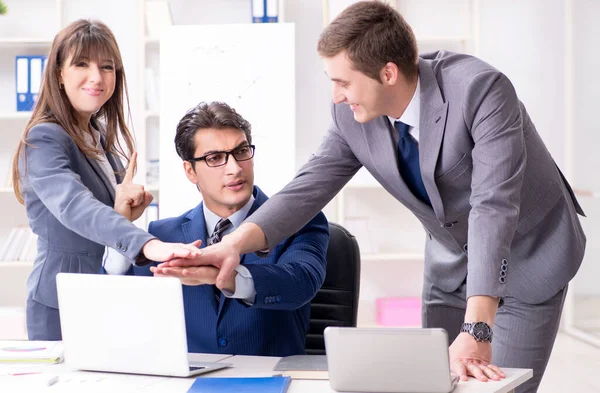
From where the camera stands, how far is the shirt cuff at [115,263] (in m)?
2.14

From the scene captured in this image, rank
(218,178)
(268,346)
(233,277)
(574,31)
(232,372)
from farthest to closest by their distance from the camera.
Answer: (574,31) < (218,178) < (268,346) < (233,277) < (232,372)

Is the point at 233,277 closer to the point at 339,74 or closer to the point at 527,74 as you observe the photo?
the point at 339,74

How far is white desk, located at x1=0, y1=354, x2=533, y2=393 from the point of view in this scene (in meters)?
1.54

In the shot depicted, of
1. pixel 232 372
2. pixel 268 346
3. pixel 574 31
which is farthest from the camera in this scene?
pixel 574 31

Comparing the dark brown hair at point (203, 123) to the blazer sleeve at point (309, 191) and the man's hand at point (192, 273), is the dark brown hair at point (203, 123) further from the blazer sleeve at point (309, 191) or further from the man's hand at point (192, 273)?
the man's hand at point (192, 273)

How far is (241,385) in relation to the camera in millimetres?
1587

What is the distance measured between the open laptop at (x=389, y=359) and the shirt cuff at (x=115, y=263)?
84 centimetres

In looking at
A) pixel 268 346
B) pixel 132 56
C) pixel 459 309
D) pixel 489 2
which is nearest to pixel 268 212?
pixel 268 346

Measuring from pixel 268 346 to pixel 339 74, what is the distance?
736 millimetres

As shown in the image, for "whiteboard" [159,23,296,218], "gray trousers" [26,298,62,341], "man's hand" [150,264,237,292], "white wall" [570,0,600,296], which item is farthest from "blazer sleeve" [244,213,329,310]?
"white wall" [570,0,600,296]

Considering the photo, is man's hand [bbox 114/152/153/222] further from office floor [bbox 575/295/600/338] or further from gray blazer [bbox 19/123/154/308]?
office floor [bbox 575/295/600/338]

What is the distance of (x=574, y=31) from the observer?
5059 mm

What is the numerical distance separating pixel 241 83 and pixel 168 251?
277 cm

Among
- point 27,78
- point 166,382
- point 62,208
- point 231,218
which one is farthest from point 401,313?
point 166,382
